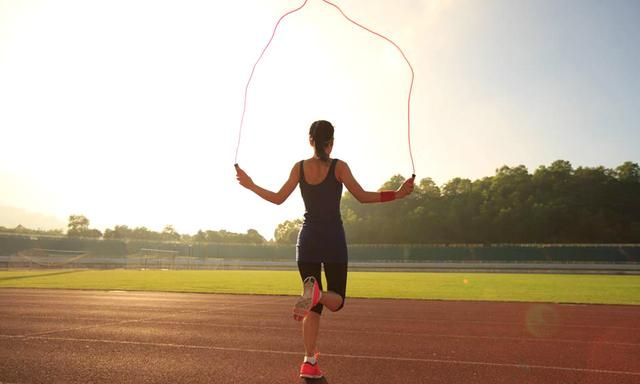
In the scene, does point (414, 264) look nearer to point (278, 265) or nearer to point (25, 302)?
point (278, 265)

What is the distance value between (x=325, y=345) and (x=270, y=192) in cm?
325

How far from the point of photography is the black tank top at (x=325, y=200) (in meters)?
4.93

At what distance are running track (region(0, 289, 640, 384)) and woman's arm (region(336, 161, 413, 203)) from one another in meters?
1.87

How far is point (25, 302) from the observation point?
1432cm

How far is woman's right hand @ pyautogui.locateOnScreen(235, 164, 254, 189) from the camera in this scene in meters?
5.18

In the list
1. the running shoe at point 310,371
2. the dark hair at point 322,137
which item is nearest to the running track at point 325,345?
the running shoe at point 310,371

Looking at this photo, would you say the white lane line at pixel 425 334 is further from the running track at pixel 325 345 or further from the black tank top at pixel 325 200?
the black tank top at pixel 325 200

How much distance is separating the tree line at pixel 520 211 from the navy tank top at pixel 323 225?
91.7 meters

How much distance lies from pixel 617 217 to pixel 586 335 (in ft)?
305

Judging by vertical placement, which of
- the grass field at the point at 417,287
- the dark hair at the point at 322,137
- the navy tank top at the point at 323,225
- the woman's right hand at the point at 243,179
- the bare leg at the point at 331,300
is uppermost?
the dark hair at the point at 322,137

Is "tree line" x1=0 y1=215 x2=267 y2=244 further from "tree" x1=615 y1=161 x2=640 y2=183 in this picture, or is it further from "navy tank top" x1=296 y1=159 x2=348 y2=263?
"navy tank top" x1=296 y1=159 x2=348 y2=263

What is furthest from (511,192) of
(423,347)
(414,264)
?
(423,347)

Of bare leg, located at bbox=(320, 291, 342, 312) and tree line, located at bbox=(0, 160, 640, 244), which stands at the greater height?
tree line, located at bbox=(0, 160, 640, 244)

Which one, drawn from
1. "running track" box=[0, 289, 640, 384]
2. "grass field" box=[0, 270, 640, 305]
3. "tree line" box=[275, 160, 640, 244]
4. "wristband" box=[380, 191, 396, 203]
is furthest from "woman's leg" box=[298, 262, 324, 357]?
"tree line" box=[275, 160, 640, 244]
